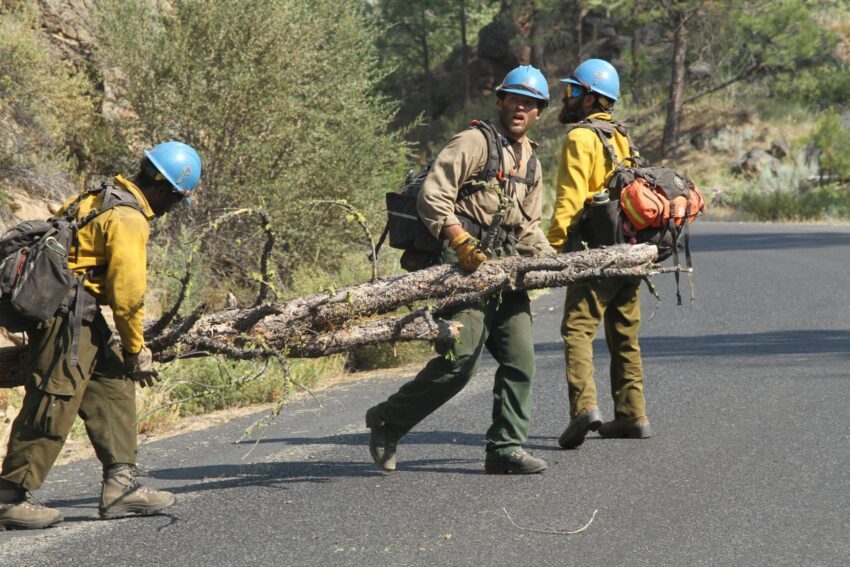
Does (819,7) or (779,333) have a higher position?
(819,7)

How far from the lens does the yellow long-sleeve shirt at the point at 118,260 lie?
15.8 ft

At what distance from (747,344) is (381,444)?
15.5 ft

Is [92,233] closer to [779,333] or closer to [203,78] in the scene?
[779,333]

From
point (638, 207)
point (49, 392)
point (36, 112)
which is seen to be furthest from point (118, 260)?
point (36, 112)

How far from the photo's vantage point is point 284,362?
5.17m

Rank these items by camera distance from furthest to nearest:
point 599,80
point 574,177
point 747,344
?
point 747,344 → point 599,80 → point 574,177

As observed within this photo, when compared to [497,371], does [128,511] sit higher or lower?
lower

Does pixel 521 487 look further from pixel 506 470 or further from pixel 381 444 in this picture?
pixel 381 444

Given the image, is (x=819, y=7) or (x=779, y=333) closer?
(x=779, y=333)

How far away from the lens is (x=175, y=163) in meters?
5.04

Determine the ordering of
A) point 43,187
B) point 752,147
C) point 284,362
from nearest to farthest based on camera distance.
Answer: point 284,362
point 43,187
point 752,147

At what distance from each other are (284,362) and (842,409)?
3.69 meters

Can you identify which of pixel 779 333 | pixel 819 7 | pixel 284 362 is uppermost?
pixel 819 7

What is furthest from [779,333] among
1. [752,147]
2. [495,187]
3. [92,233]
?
[752,147]
